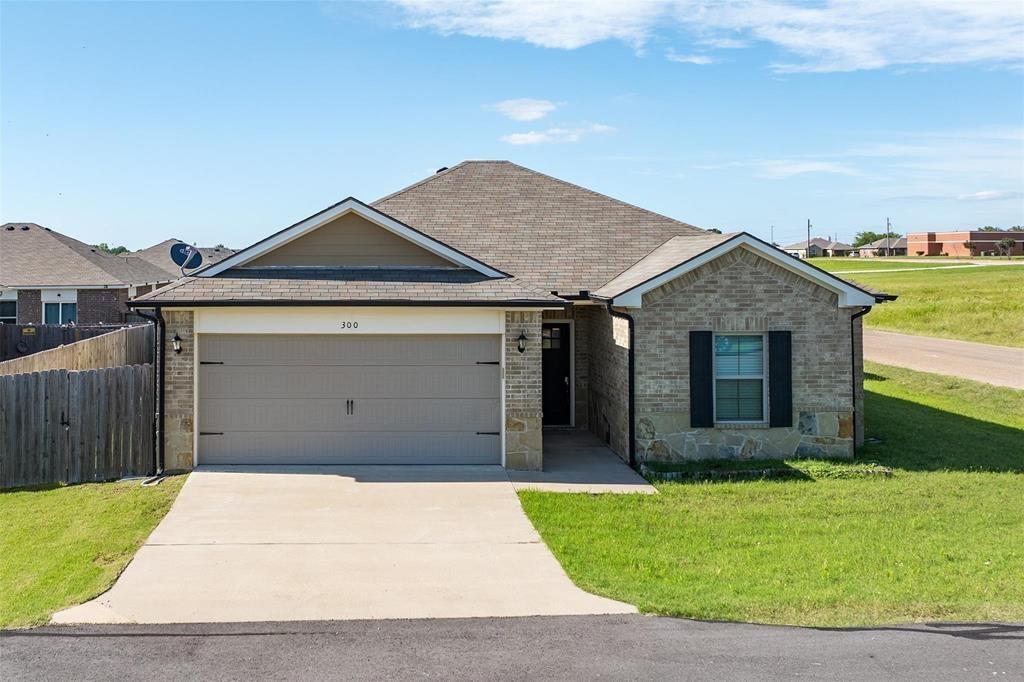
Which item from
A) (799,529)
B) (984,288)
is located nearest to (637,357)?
(799,529)

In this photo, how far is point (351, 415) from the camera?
14.6 metres

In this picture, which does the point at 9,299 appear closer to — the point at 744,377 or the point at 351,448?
the point at 351,448

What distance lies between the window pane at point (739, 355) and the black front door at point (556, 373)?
4.25 m

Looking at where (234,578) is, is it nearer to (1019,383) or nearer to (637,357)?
(637,357)

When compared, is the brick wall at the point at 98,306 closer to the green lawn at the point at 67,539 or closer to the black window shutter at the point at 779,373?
the green lawn at the point at 67,539

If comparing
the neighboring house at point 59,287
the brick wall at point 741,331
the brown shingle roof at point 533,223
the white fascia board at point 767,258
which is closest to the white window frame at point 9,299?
the neighboring house at point 59,287

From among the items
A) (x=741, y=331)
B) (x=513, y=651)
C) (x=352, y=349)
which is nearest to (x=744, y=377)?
(x=741, y=331)

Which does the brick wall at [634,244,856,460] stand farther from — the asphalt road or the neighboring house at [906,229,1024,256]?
the neighboring house at [906,229,1024,256]

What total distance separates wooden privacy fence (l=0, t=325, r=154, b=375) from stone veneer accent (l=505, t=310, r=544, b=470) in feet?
24.9

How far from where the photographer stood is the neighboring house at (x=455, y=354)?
1430 cm

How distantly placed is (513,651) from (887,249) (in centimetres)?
13807

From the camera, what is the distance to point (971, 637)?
7.73 m

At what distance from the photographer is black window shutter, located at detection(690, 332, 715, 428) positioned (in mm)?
14961

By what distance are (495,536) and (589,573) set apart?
175cm
